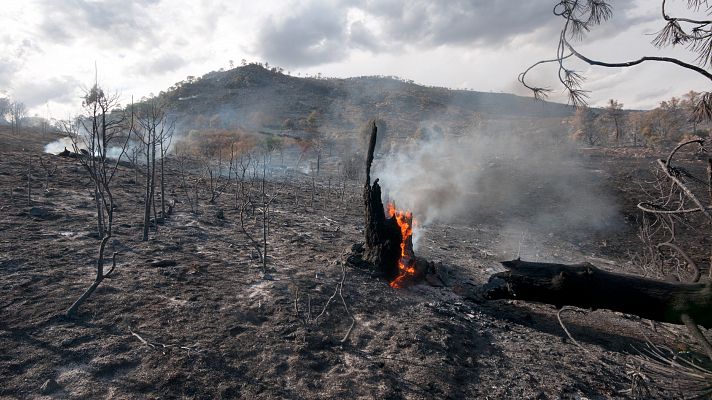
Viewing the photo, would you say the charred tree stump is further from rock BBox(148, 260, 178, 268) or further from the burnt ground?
rock BBox(148, 260, 178, 268)

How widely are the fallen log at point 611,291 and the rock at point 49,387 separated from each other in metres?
5.36

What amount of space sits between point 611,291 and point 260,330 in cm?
455

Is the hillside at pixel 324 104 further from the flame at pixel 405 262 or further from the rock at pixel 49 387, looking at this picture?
the rock at pixel 49 387

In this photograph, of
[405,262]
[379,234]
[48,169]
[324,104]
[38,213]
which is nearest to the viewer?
[379,234]

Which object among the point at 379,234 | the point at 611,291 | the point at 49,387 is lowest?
the point at 49,387

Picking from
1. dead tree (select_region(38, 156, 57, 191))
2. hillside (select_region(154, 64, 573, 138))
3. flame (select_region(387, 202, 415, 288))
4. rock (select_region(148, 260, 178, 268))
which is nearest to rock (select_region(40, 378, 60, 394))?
rock (select_region(148, 260, 178, 268))

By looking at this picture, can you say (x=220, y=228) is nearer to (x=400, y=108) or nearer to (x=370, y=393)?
(x=370, y=393)

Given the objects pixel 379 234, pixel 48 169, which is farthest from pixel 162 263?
pixel 48 169

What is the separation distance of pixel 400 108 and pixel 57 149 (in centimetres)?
4558

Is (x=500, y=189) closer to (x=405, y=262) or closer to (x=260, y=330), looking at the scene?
(x=405, y=262)

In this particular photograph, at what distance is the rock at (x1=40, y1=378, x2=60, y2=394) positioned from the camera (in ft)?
13.2

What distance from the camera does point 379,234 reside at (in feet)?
27.2

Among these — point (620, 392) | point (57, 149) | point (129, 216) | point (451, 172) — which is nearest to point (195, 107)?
point (57, 149)

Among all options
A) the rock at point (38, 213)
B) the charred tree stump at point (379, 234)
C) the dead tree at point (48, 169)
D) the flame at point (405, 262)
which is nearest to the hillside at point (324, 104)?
the dead tree at point (48, 169)
